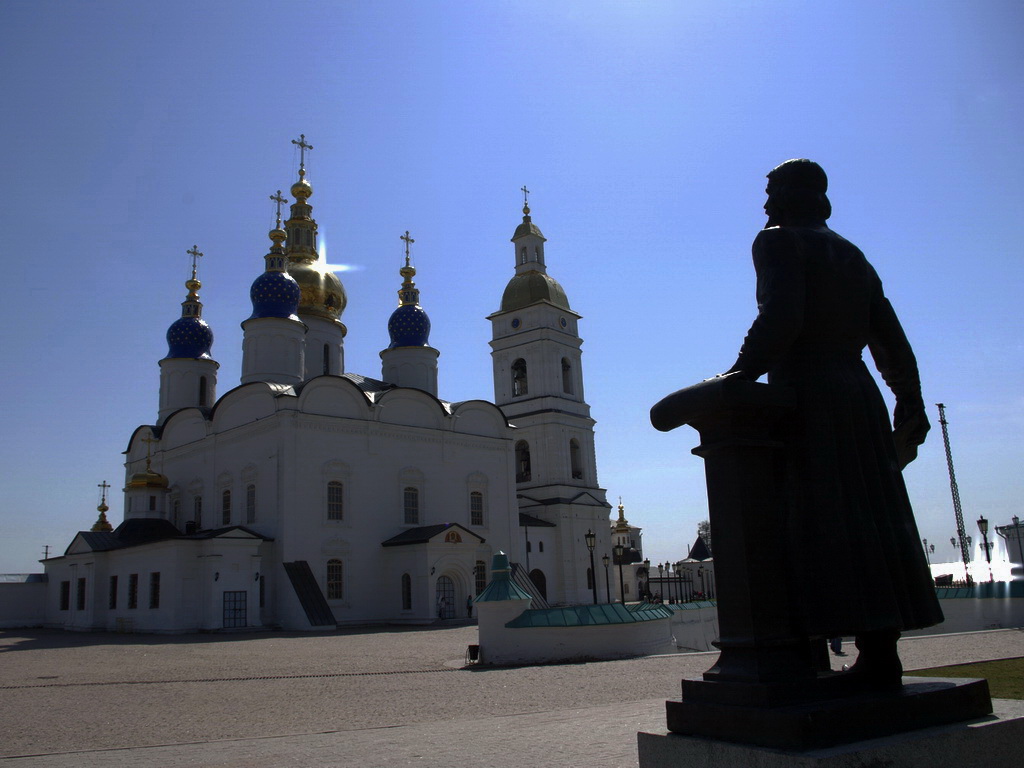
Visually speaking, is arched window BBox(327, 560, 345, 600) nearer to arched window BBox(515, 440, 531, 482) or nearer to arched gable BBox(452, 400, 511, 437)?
arched gable BBox(452, 400, 511, 437)

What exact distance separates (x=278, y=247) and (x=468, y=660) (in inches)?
929

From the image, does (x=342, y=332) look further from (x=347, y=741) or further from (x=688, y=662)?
(x=347, y=741)

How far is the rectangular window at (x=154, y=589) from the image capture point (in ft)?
90.5

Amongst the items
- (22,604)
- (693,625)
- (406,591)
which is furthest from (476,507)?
(22,604)

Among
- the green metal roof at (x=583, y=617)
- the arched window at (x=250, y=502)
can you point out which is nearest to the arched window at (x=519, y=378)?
the arched window at (x=250, y=502)

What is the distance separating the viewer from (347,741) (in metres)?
7.01

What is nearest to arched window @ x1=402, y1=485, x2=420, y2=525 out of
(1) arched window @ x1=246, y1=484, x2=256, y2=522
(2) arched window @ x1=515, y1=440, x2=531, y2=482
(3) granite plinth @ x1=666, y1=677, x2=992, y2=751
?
(1) arched window @ x1=246, y1=484, x2=256, y2=522

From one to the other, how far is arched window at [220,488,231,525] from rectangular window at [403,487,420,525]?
6.41m

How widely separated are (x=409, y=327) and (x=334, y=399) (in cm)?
865

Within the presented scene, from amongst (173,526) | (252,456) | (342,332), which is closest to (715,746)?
(252,456)

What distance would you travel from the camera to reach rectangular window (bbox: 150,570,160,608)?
27.6m

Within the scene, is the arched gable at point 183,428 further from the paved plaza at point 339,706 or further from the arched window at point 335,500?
the paved plaza at point 339,706

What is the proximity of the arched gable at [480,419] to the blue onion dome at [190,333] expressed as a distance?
511 inches

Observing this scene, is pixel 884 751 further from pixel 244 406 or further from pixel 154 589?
pixel 244 406
